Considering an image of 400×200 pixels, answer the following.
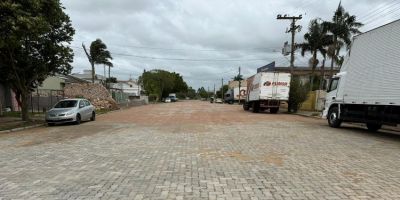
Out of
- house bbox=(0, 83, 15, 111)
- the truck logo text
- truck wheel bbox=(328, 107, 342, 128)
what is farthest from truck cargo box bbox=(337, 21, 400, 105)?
house bbox=(0, 83, 15, 111)

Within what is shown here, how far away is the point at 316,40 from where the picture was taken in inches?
2051

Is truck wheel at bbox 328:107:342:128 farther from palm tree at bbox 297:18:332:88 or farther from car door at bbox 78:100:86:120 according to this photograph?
palm tree at bbox 297:18:332:88

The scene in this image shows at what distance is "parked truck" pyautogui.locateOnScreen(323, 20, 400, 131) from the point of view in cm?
1541

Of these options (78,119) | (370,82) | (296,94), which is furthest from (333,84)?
(296,94)

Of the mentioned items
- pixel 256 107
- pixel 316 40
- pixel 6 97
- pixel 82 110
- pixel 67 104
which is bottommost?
pixel 256 107

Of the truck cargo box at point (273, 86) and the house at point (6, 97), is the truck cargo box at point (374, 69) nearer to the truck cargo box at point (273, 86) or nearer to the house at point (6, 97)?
the truck cargo box at point (273, 86)

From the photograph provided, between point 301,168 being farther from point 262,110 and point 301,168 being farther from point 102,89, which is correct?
point 102,89

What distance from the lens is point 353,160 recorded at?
9.88 metres

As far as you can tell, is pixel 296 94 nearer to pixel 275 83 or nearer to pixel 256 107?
pixel 275 83

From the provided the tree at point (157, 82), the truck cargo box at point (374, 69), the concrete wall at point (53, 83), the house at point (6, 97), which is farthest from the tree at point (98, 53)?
the truck cargo box at point (374, 69)

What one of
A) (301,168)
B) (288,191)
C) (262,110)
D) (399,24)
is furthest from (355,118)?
(262,110)

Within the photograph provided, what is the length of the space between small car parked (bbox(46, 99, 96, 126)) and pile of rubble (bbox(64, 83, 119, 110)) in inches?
801

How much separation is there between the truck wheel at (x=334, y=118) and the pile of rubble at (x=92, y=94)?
30.8 meters

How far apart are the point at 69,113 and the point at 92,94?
24998mm
